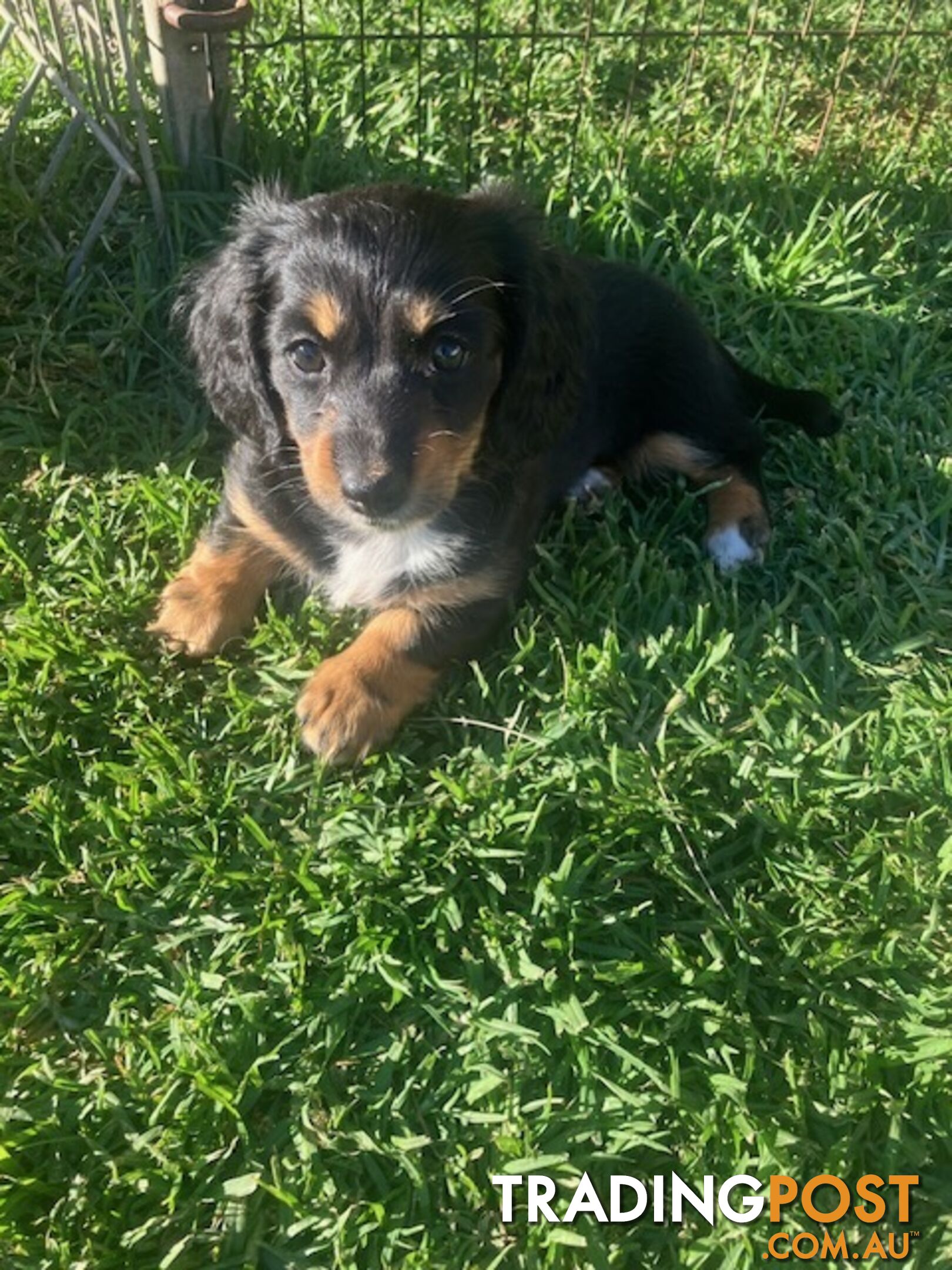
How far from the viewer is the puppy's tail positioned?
2816 mm

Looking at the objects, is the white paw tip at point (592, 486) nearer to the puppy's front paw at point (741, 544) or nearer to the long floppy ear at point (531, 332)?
the puppy's front paw at point (741, 544)

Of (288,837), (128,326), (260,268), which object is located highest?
(260,268)

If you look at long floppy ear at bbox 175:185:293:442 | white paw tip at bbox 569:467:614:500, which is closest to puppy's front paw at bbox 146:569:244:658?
long floppy ear at bbox 175:185:293:442

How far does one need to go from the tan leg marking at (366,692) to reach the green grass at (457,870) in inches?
2.5

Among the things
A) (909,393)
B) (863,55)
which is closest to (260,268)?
(909,393)

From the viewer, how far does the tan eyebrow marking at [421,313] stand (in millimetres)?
1901

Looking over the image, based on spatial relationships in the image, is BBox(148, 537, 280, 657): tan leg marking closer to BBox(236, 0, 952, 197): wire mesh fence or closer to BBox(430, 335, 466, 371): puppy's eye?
BBox(430, 335, 466, 371): puppy's eye

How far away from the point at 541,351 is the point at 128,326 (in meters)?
1.30

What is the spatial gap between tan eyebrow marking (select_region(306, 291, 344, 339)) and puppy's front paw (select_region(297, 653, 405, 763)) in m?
0.67

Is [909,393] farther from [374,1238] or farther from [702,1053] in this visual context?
[374,1238]

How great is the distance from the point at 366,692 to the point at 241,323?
743mm

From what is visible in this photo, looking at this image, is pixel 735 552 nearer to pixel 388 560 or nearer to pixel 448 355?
pixel 388 560

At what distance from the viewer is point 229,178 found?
3090mm

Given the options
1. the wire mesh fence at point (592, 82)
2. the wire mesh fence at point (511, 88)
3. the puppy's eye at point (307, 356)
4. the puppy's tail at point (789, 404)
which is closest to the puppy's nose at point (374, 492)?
the puppy's eye at point (307, 356)
